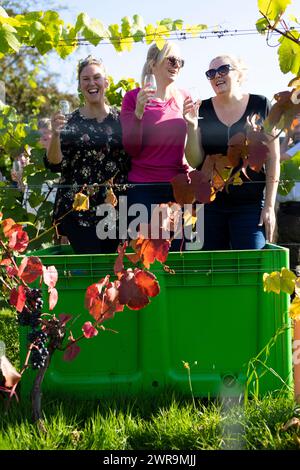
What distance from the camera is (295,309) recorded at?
81.6 inches

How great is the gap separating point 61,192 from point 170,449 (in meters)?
1.26

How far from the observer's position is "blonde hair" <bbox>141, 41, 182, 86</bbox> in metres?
2.79

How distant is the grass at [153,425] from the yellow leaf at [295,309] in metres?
0.27

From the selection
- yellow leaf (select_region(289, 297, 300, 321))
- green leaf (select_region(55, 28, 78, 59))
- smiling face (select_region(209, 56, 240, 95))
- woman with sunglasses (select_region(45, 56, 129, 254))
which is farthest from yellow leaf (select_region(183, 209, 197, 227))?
green leaf (select_region(55, 28, 78, 59))

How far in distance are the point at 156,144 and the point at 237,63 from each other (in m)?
0.44

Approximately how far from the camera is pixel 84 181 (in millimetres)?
2779

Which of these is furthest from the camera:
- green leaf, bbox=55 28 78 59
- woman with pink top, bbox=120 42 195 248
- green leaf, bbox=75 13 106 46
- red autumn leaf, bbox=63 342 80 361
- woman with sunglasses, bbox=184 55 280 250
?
green leaf, bbox=55 28 78 59

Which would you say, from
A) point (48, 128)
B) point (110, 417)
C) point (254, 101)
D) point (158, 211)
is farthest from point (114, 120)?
point (110, 417)

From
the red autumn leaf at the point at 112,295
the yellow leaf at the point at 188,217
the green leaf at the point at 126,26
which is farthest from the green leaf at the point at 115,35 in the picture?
the red autumn leaf at the point at 112,295

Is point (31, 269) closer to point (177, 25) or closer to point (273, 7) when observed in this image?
point (273, 7)

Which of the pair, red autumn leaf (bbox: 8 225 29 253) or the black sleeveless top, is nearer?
red autumn leaf (bbox: 8 225 29 253)

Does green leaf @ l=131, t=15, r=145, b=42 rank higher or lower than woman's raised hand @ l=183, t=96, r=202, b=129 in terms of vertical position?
higher

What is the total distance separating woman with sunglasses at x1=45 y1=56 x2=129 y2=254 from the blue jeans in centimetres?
38

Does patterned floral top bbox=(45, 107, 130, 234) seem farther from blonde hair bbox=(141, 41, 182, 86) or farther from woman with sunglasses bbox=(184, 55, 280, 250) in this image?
woman with sunglasses bbox=(184, 55, 280, 250)
